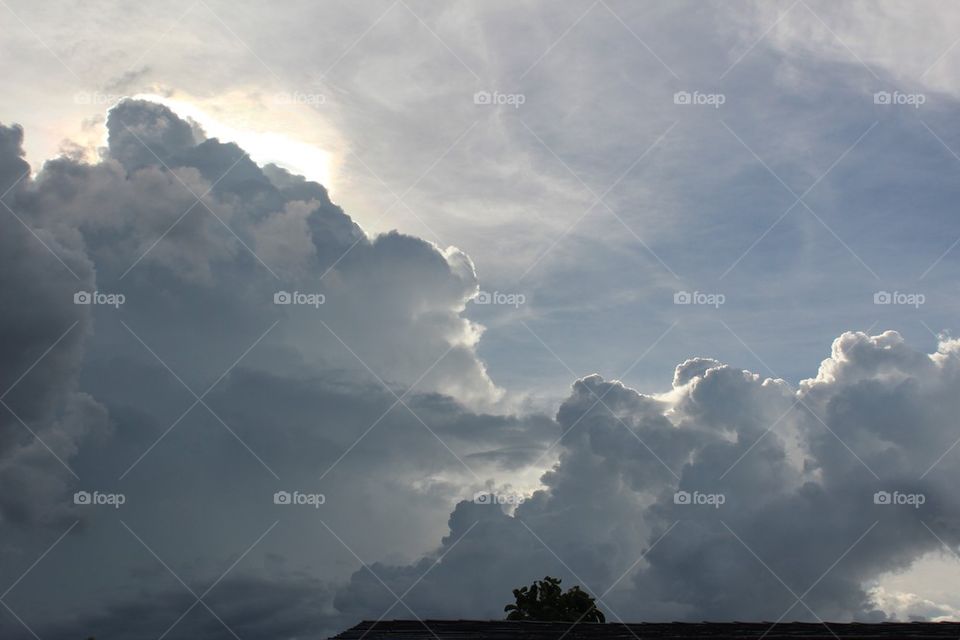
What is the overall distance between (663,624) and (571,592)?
38077 millimetres

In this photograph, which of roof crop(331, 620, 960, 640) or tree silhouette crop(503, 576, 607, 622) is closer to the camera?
roof crop(331, 620, 960, 640)

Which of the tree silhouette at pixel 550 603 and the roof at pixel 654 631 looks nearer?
the roof at pixel 654 631

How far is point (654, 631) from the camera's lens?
30.5 metres

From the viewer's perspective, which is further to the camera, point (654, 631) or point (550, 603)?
point (550, 603)

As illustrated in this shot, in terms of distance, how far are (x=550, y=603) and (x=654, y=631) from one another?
37502mm

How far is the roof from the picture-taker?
29594 mm

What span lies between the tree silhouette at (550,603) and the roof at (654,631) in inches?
1391

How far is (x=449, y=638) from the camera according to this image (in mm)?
30469

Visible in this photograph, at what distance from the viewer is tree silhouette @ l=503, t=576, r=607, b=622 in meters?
65.4

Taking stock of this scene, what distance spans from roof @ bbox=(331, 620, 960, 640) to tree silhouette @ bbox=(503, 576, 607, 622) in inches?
1391

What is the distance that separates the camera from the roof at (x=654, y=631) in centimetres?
2959

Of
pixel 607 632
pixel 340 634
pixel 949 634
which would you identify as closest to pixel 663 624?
pixel 607 632

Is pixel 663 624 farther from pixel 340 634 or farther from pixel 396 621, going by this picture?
pixel 340 634

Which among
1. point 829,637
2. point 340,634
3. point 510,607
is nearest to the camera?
point 829,637
